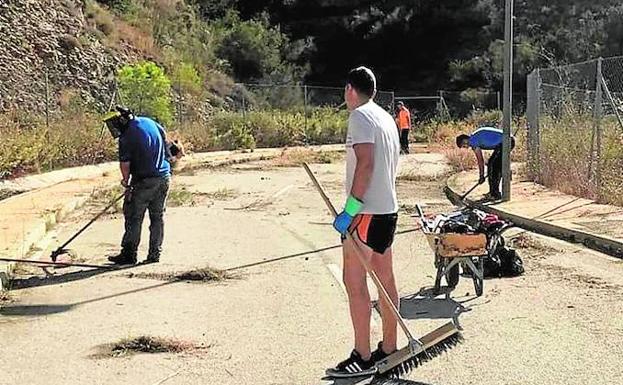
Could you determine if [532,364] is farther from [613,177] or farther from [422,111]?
[422,111]

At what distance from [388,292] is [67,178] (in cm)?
1595

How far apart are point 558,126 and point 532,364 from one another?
1249cm

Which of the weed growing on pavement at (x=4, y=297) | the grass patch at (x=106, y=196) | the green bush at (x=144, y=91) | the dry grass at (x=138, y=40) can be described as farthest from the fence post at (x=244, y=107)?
the weed growing on pavement at (x=4, y=297)

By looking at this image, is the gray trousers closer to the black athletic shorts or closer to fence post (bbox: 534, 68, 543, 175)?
the black athletic shorts

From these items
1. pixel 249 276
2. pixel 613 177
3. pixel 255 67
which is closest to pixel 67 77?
pixel 255 67

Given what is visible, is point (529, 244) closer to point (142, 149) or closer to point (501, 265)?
point (501, 265)

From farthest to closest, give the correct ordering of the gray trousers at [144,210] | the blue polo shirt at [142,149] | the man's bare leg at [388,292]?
the gray trousers at [144,210] < the blue polo shirt at [142,149] < the man's bare leg at [388,292]

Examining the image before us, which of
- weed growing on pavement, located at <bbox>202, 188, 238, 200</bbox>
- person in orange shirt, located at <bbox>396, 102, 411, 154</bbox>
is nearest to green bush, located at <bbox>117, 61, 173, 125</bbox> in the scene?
person in orange shirt, located at <bbox>396, 102, 411, 154</bbox>

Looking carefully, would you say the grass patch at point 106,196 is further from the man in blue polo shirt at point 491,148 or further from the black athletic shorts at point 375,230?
the black athletic shorts at point 375,230

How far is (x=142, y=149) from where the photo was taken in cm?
1078

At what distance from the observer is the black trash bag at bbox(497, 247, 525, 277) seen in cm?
996

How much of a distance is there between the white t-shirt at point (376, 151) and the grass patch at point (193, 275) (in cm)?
408

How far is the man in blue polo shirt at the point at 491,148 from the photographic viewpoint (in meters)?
16.2

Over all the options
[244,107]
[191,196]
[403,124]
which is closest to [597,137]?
[191,196]
